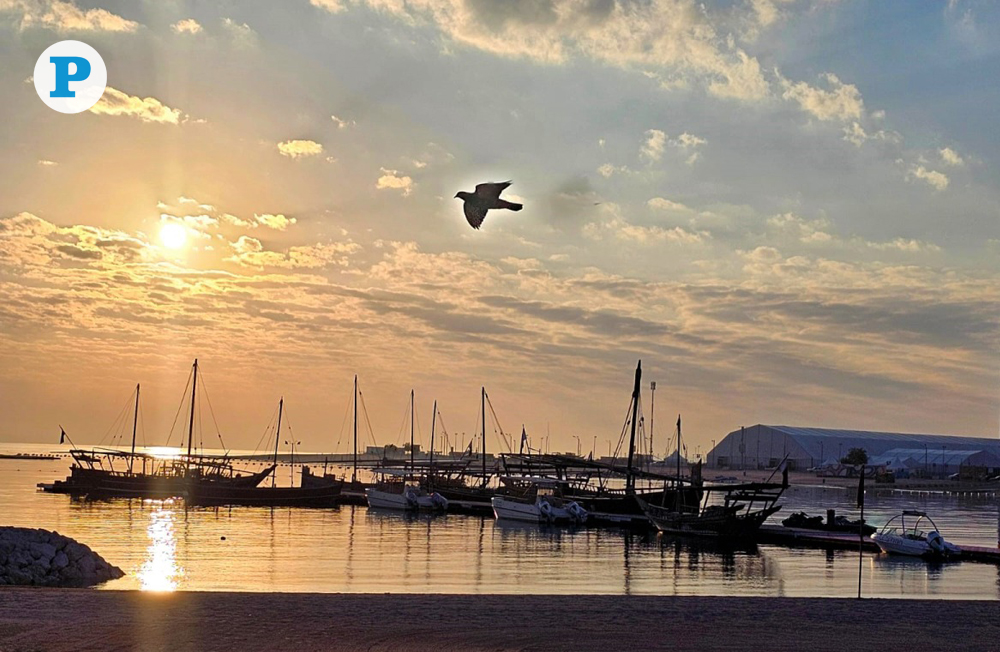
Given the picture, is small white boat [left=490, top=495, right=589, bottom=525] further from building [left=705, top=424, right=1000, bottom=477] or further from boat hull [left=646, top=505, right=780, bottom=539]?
building [left=705, top=424, right=1000, bottom=477]

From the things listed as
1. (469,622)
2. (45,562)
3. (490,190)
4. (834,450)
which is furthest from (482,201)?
(834,450)

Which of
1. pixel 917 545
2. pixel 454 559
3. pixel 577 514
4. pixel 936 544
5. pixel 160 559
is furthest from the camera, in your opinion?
pixel 577 514

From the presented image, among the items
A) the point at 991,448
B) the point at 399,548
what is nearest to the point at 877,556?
the point at 399,548

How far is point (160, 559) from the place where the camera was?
44.2 metres

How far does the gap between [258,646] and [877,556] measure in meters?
40.7

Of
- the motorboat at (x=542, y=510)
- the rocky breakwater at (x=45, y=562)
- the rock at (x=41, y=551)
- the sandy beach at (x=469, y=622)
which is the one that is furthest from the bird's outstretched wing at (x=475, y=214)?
the motorboat at (x=542, y=510)

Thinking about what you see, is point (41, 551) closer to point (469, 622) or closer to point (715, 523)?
point (469, 622)

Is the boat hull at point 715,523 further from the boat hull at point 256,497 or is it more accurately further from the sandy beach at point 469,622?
the boat hull at point 256,497

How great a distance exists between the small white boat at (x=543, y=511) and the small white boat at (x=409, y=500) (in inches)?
Answer: 401

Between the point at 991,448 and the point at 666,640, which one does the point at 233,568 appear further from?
the point at 991,448

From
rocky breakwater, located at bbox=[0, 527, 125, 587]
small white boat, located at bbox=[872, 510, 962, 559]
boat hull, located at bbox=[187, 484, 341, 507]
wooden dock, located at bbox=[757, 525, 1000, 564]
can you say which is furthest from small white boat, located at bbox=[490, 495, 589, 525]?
rocky breakwater, located at bbox=[0, 527, 125, 587]

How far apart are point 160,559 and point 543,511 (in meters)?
36.3

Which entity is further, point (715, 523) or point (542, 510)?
point (542, 510)

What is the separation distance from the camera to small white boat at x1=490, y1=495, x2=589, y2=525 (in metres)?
75.0
